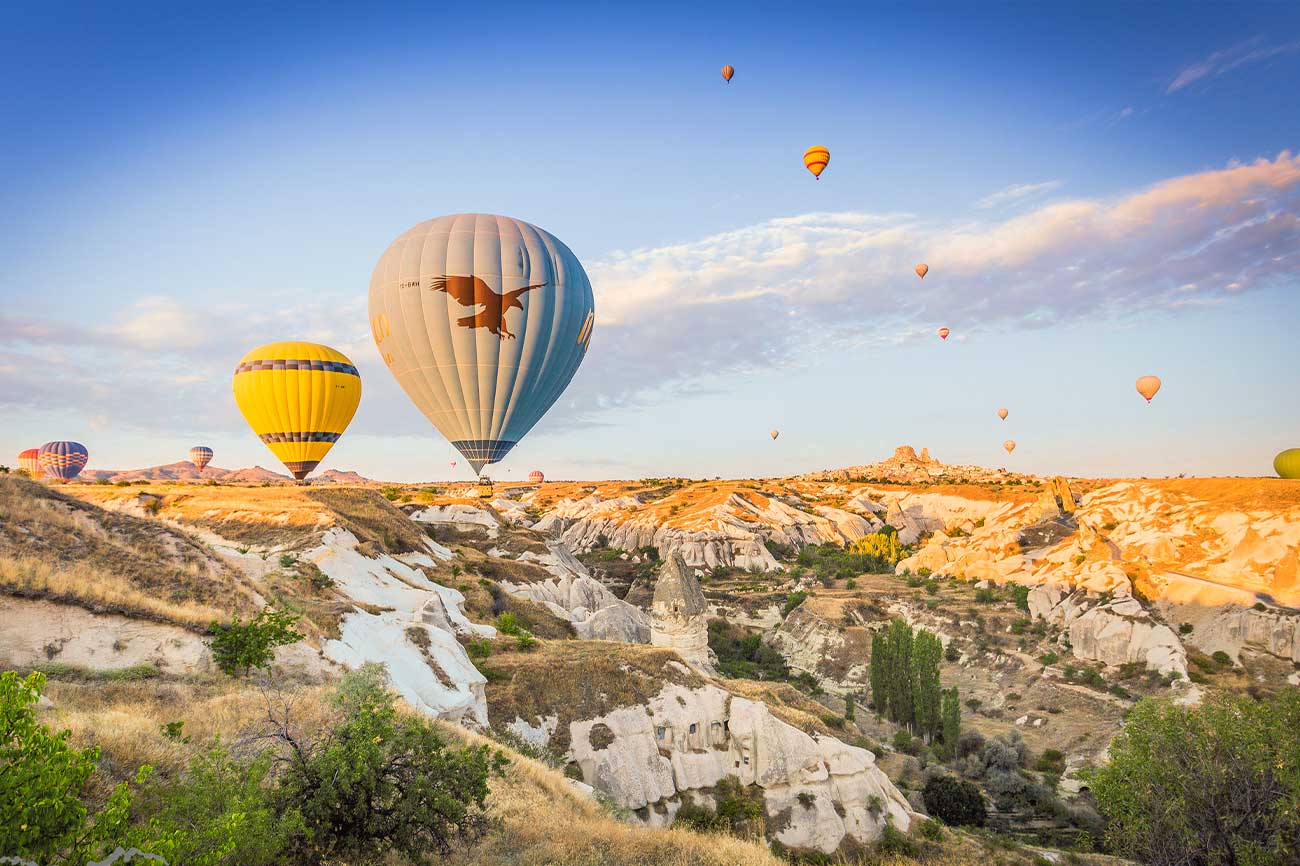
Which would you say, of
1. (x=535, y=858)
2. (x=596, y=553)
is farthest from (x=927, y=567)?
(x=535, y=858)

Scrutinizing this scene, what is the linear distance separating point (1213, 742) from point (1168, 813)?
10.5ft

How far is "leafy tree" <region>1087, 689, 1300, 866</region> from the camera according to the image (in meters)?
19.6

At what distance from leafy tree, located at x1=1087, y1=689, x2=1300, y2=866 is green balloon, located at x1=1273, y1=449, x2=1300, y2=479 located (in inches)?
2909

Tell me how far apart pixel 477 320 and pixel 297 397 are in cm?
1627

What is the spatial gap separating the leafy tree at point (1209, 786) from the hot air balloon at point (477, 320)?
1711 inches

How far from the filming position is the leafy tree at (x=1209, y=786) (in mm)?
19625

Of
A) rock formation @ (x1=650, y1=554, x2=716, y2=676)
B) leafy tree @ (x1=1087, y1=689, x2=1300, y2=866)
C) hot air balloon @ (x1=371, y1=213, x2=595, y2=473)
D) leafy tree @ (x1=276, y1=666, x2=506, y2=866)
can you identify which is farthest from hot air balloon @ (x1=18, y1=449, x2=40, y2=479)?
leafy tree @ (x1=1087, y1=689, x2=1300, y2=866)

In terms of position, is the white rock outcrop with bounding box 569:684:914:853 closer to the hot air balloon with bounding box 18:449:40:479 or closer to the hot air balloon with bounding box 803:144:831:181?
the hot air balloon with bounding box 803:144:831:181

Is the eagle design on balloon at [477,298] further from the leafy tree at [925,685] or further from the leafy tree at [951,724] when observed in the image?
the leafy tree at [951,724]

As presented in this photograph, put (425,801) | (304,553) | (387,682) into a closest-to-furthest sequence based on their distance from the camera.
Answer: (425,801) → (387,682) → (304,553)

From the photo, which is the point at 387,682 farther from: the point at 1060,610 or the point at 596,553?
the point at 596,553

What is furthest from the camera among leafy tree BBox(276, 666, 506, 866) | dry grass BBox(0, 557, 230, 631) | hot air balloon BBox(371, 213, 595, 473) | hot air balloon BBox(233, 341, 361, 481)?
hot air balloon BBox(233, 341, 361, 481)

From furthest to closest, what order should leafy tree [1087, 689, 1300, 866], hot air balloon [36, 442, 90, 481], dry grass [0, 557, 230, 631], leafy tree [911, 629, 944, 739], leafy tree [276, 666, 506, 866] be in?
hot air balloon [36, 442, 90, 481] → leafy tree [911, 629, 944, 739] → leafy tree [1087, 689, 1300, 866] → dry grass [0, 557, 230, 631] → leafy tree [276, 666, 506, 866]

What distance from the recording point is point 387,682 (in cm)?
2092
